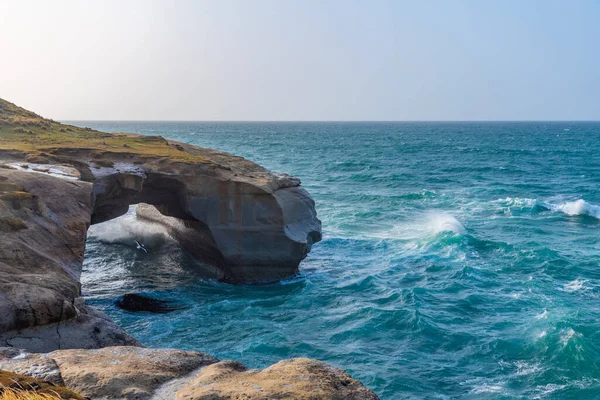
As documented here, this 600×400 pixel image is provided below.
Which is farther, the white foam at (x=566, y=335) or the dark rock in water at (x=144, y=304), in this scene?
the dark rock in water at (x=144, y=304)

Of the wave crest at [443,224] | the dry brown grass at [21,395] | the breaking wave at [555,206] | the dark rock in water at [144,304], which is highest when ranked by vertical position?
the dry brown grass at [21,395]

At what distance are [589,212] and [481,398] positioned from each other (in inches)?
1224

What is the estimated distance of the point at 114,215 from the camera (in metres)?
28.3

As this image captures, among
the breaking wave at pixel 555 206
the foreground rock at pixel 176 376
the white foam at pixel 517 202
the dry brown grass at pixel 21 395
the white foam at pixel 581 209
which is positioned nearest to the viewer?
the dry brown grass at pixel 21 395

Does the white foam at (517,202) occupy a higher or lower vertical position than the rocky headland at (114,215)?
lower

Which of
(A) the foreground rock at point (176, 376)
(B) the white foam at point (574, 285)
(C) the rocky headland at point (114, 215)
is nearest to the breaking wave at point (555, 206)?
(B) the white foam at point (574, 285)

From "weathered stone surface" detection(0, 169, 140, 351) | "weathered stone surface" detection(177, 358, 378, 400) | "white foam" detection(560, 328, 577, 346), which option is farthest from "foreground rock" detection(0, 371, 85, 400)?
"white foam" detection(560, 328, 577, 346)

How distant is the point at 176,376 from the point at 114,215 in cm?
1950

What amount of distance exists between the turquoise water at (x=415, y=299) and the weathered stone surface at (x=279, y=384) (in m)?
8.72

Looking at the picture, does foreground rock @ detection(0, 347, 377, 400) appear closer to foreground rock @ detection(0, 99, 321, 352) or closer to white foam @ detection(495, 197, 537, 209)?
foreground rock @ detection(0, 99, 321, 352)

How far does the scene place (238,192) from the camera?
28.2 metres

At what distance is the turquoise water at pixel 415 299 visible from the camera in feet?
62.7

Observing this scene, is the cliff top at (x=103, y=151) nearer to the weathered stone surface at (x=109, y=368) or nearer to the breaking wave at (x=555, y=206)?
the weathered stone surface at (x=109, y=368)

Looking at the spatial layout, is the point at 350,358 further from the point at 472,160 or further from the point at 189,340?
the point at 472,160
